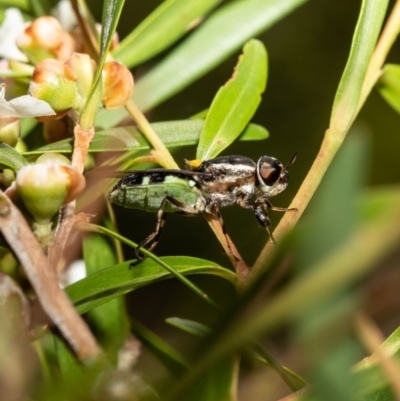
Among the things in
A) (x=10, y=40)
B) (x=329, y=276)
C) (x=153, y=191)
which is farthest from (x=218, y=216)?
(x=329, y=276)

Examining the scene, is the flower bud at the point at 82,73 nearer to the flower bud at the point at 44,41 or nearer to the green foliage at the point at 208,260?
the green foliage at the point at 208,260

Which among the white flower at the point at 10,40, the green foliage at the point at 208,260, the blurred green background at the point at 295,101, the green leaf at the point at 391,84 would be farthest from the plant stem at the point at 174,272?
the blurred green background at the point at 295,101

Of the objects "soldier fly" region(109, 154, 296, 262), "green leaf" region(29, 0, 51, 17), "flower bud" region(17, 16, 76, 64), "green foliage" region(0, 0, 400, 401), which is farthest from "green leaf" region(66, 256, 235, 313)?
"green leaf" region(29, 0, 51, 17)

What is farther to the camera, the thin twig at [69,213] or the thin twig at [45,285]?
the thin twig at [69,213]

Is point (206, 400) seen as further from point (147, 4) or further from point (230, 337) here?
point (147, 4)

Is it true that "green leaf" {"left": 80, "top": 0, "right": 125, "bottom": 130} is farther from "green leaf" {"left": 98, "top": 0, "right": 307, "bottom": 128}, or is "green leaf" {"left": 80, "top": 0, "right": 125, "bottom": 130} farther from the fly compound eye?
the fly compound eye
